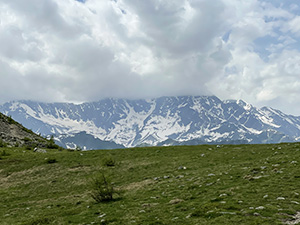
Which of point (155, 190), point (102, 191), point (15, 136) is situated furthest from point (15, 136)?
point (155, 190)

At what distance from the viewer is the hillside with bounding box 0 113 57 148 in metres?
65.5

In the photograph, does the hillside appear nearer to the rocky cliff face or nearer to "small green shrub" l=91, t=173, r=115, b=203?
the rocky cliff face

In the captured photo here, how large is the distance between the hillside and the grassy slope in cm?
2039

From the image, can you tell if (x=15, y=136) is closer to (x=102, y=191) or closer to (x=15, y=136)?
(x=15, y=136)

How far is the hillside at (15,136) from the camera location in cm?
6550

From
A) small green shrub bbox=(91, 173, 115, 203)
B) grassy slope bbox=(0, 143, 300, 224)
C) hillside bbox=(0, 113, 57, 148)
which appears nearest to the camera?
grassy slope bbox=(0, 143, 300, 224)

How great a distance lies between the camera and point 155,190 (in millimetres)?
25188

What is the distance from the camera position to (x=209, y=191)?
2120cm

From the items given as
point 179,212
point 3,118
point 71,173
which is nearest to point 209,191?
point 179,212

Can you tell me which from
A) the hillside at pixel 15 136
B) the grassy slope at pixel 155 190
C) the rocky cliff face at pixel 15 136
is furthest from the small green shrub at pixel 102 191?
the rocky cliff face at pixel 15 136

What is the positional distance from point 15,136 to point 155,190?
57.5 metres

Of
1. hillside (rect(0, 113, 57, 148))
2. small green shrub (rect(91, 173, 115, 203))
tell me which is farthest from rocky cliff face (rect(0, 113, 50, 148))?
small green shrub (rect(91, 173, 115, 203))

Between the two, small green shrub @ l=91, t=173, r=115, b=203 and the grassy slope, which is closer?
the grassy slope

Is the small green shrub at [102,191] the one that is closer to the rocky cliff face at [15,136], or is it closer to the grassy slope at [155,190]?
the grassy slope at [155,190]
